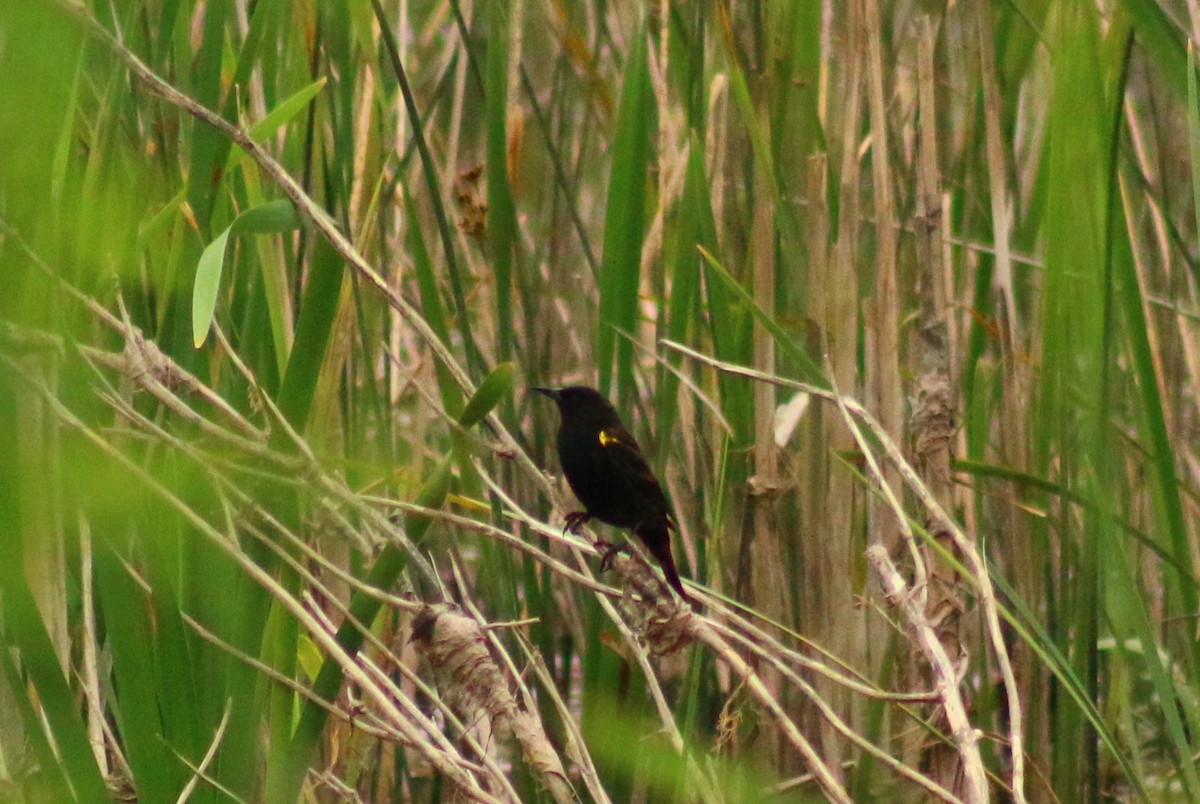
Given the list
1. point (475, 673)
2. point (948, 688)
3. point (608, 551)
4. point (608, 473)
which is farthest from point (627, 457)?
point (948, 688)

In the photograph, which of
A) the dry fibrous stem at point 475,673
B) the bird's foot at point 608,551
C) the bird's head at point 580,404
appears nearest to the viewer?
the dry fibrous stem at point 475,673

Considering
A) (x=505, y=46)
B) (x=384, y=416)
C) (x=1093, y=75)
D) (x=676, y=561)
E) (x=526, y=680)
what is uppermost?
(x=505, y=46)

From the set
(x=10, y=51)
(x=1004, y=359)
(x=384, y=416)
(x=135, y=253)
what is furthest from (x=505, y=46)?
(x=10, y=51)

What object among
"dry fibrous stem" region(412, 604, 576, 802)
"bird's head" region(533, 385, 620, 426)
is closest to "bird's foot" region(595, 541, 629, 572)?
"bird's head" region(533, 385, 620, 426)

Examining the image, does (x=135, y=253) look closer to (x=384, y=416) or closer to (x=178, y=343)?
(x=178, y=343)

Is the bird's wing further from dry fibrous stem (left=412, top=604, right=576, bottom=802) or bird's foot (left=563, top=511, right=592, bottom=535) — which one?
dry fibrous stem (left=412, top=604, right=576, bottom=802)

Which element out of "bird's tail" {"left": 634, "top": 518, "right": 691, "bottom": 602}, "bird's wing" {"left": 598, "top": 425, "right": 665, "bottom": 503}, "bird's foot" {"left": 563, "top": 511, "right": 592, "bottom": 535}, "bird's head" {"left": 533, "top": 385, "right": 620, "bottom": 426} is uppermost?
"bird's head" {"left": 533, "top": 385, "right": 620, "bottom": 426}

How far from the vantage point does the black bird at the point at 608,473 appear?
1.83 m

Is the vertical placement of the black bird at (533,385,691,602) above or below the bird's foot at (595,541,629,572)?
above

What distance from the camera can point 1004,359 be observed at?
1850mm

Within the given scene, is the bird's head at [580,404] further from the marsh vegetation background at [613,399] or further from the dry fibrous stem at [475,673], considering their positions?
the dry fibrous stem at [475,673]

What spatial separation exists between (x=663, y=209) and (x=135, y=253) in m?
1.02

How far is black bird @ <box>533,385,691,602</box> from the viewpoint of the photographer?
6.02 feet

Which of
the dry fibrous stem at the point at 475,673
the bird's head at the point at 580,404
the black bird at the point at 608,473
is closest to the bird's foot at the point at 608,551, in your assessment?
the black bird at the point at 608,473
